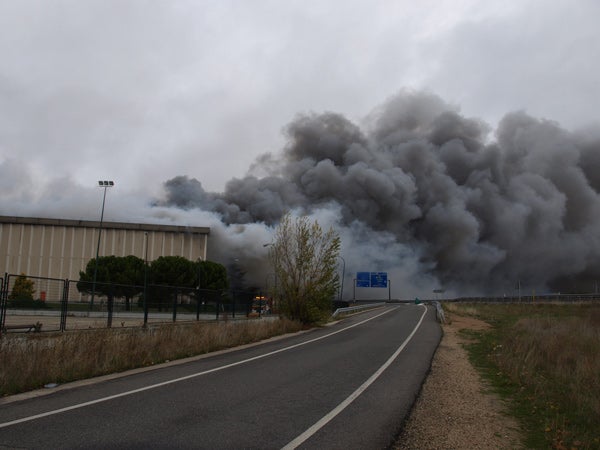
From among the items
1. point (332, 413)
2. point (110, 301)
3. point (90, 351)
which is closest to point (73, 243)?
point (110, 301)

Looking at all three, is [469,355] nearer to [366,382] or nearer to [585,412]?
[366,382]

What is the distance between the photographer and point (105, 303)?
16.2 m

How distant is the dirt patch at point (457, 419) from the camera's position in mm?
5332

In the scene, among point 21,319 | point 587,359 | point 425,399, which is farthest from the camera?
point 21,319

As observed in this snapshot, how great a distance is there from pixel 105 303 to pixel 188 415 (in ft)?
36.8

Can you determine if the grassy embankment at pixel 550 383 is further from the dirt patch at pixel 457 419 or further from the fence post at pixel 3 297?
the fence post at pixel 3 297

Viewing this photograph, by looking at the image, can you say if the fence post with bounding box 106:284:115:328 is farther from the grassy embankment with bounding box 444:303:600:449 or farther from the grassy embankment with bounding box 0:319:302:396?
the grassy embankment with bounding box 444:303:600:449

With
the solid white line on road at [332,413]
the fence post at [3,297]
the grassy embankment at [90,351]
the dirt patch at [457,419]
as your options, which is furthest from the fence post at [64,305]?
the dirt patch at [457,419]

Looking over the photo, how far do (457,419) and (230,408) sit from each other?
2945 mm

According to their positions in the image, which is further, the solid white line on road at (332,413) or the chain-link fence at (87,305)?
the chain-link fence at (87,305)

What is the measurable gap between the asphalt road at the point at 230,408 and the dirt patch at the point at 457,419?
251 millimetres

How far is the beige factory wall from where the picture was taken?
64.6m

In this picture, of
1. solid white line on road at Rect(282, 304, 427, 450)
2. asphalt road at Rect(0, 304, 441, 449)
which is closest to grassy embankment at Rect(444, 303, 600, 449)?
asphalt road at Rect(0, 304, 441, 449)

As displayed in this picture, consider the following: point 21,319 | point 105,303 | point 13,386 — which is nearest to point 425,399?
point 13,386
